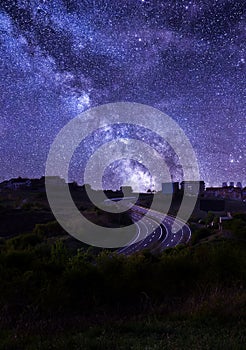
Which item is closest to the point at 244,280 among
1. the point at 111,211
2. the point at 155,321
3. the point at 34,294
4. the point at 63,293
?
the point at 155,321

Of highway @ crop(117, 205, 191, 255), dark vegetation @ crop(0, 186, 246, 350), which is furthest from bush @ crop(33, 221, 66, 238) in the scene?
dark vegetation @ crop(0, 186, 246, 350)

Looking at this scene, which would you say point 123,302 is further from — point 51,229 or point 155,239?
point 51,229

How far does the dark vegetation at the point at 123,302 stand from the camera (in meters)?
4.96

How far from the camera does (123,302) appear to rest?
8367 mm

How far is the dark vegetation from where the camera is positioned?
4.96 metres

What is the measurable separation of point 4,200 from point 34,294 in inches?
2591

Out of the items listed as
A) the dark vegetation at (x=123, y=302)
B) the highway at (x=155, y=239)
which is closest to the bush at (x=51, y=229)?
the highway at (x=155, y=239)

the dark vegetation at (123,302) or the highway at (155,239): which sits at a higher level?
the dark vegetation at (123,302)

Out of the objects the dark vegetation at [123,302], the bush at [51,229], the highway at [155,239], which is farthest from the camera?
the bush at [51,229]

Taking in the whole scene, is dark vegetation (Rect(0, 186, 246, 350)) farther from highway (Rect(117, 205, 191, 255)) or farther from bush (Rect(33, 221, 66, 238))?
bush (Rect(33, 221, 66, 238))

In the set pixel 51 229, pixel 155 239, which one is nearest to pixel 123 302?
pixel 155 239

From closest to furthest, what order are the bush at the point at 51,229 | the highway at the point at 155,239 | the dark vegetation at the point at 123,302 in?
1. the dark vegetation at the point at 123,302
2. the highway at the point at 155,239
3. the bush at the point at 51,229

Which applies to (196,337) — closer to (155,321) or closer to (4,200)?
(155,321)

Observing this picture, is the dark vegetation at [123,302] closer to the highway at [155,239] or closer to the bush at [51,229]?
the highway at [155,239]
